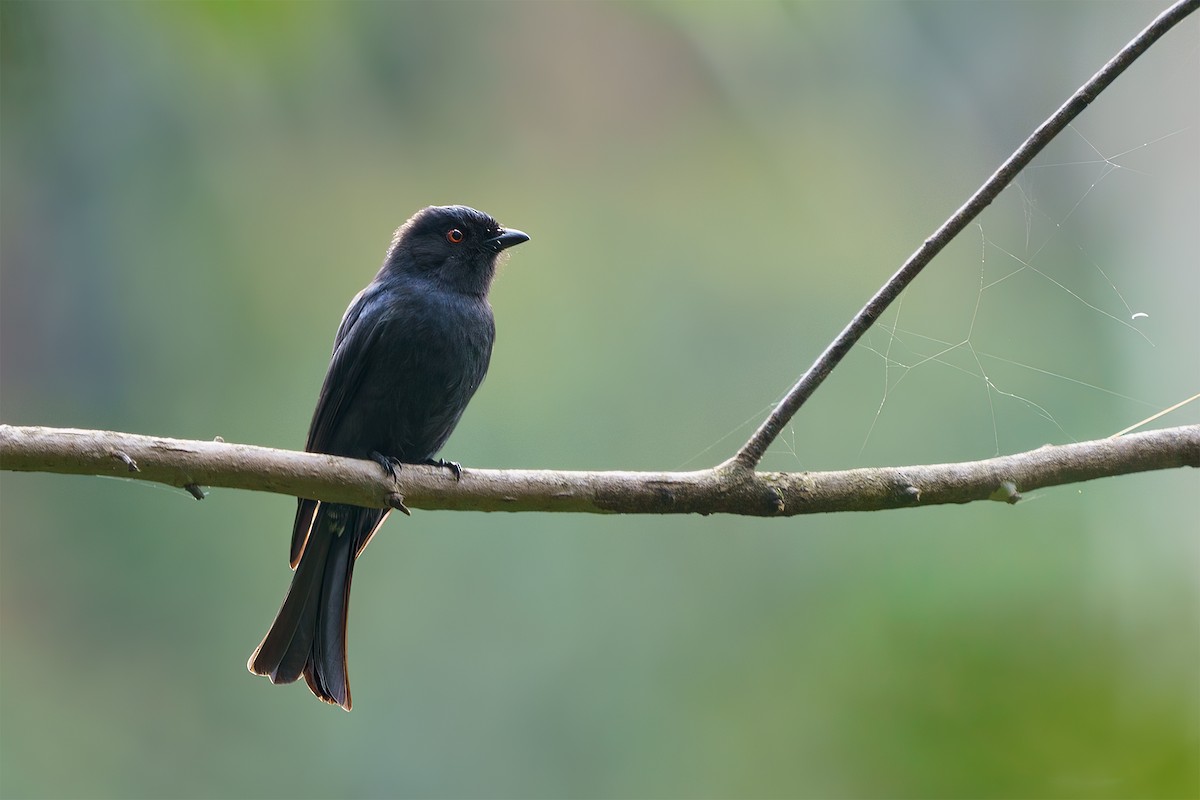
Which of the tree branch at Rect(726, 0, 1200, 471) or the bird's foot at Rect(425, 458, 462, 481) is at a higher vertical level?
the tree branch at Rect(726, 0, 1200, 471)

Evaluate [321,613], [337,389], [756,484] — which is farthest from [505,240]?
[756,484]

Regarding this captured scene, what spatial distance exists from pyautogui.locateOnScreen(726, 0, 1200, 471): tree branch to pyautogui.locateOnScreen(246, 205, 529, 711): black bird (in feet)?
3.34

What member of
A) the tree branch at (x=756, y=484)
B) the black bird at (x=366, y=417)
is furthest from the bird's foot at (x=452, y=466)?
the black bird at (x=366, y=417)

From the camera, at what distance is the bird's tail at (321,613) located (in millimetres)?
2686

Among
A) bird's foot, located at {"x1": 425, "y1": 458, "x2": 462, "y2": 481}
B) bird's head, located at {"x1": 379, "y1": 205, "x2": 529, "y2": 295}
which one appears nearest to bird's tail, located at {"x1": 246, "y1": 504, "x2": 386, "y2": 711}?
bird's foot, located at {"x1": 425, "y1": 458, "x2": 462, "y2": 481}

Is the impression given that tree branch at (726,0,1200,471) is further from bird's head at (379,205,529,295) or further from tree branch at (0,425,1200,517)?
bird's head at (379,205,529,295)

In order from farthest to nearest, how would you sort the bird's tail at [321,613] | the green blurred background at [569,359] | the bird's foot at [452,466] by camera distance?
the green blurred background at [569,359], the bird's tail at [321,613], the bird's foot at [452,466]

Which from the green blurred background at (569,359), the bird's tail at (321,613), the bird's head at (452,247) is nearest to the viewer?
the bird's tail at (321,613)

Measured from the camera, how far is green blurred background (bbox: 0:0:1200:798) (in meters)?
4.38

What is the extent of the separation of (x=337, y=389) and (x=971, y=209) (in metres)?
1.62

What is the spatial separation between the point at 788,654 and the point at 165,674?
282cm

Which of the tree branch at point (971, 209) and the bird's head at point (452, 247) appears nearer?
the tree branch at point (971, 209)

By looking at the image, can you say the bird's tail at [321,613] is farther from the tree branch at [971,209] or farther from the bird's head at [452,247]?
the tree branch at [971,209]

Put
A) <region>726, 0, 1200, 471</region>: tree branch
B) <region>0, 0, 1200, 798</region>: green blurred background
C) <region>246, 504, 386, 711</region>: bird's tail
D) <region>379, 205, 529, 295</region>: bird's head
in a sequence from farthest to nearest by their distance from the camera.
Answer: <region>0, 0, 1200, 798</region>: green blurred background
<region>379, 205, 529, 295</region>: bird's head
<region>246, 504, 386, 711</region>: bird's tail
<region>726, 0, 1200, 471</region>: tree branch
